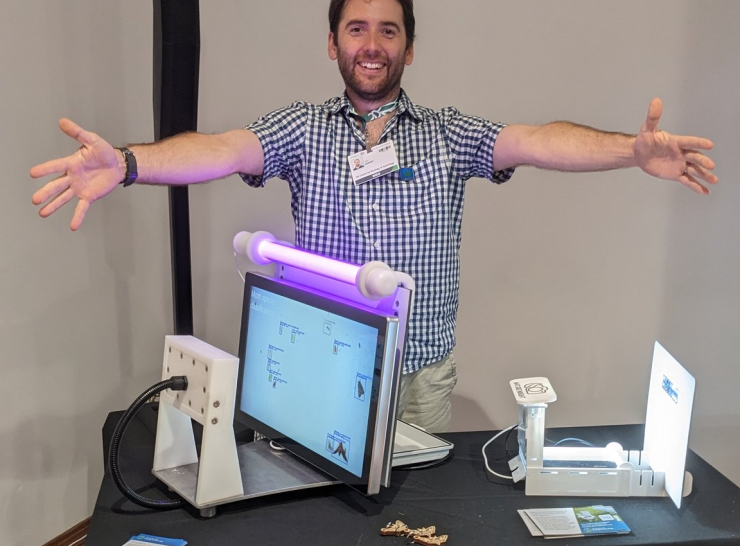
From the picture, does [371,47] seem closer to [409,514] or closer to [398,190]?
[398,190]

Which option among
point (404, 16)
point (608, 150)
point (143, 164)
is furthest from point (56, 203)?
point (608, 150)

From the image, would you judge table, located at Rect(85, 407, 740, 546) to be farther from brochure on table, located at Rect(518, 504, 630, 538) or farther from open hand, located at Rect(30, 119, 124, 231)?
open hand, located at Rect(30, 119, 124, 231)

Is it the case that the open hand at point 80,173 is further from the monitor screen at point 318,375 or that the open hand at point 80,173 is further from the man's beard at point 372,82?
the man's beard at point 372,82

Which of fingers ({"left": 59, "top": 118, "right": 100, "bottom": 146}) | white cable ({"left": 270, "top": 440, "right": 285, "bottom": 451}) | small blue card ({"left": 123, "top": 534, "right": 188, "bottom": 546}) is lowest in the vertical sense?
small blue card ({"left": 123, "top": 534, "right": 188, "bottom": 546})

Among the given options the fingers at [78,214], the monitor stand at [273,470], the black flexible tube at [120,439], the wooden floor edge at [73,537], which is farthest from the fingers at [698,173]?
the wooden floor edge at [73,537]

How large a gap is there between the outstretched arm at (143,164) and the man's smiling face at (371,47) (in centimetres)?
32

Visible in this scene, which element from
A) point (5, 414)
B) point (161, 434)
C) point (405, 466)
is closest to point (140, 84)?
point (5, 414)

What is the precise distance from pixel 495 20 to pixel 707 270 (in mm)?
1307

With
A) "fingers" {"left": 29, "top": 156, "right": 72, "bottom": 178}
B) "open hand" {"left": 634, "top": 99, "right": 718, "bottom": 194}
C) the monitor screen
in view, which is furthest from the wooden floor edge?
"open hand" {"left": 634, "top": 99, "right": 718, "bottom": 194}

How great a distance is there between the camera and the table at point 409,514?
1341 millimetres

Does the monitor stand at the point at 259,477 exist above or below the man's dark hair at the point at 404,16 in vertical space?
below

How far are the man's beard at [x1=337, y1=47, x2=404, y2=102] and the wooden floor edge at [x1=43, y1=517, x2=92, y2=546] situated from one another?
1.76 m

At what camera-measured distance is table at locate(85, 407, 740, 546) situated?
1.34m

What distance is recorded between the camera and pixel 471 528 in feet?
4.51
